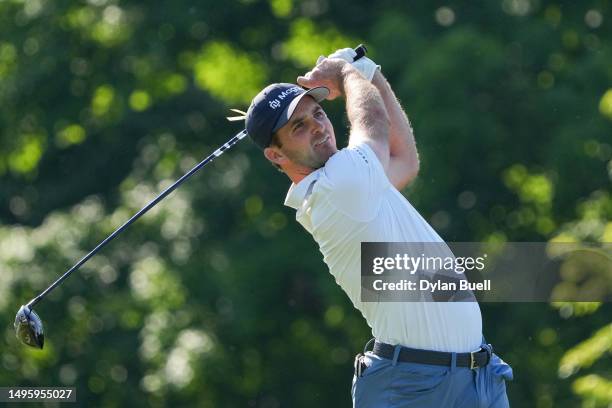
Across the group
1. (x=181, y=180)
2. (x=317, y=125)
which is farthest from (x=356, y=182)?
(x=181, y=180)

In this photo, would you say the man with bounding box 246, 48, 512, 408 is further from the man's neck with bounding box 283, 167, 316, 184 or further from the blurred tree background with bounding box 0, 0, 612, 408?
the blurred tree background with bounding box 0, 0, 612, 408

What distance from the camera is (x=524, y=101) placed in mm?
12414

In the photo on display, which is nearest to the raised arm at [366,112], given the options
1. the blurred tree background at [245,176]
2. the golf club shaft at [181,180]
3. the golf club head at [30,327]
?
the golf club shaft at [181,180]

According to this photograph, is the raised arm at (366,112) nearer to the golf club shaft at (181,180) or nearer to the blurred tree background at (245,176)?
the golf club shaft at (181,180)

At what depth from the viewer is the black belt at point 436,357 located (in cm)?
495

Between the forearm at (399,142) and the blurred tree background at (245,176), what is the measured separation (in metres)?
5.06

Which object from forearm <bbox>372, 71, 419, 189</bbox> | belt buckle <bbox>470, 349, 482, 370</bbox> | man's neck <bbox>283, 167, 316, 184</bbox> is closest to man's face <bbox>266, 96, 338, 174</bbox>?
man's neck <bbox>283, 167, 316, 184</bbox>

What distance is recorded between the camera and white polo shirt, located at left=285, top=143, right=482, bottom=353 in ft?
16.3

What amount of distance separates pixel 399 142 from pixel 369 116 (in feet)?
1.20

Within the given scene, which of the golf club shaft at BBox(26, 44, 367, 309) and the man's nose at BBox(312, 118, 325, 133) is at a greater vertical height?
the golf club shaft at BBox(26, 44, 367, 309)

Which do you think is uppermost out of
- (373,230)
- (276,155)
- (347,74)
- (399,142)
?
(347,74)

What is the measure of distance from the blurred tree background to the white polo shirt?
553 centimetres

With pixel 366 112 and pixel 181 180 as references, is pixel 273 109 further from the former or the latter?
pixel 181 180

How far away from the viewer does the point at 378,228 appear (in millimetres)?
5016
